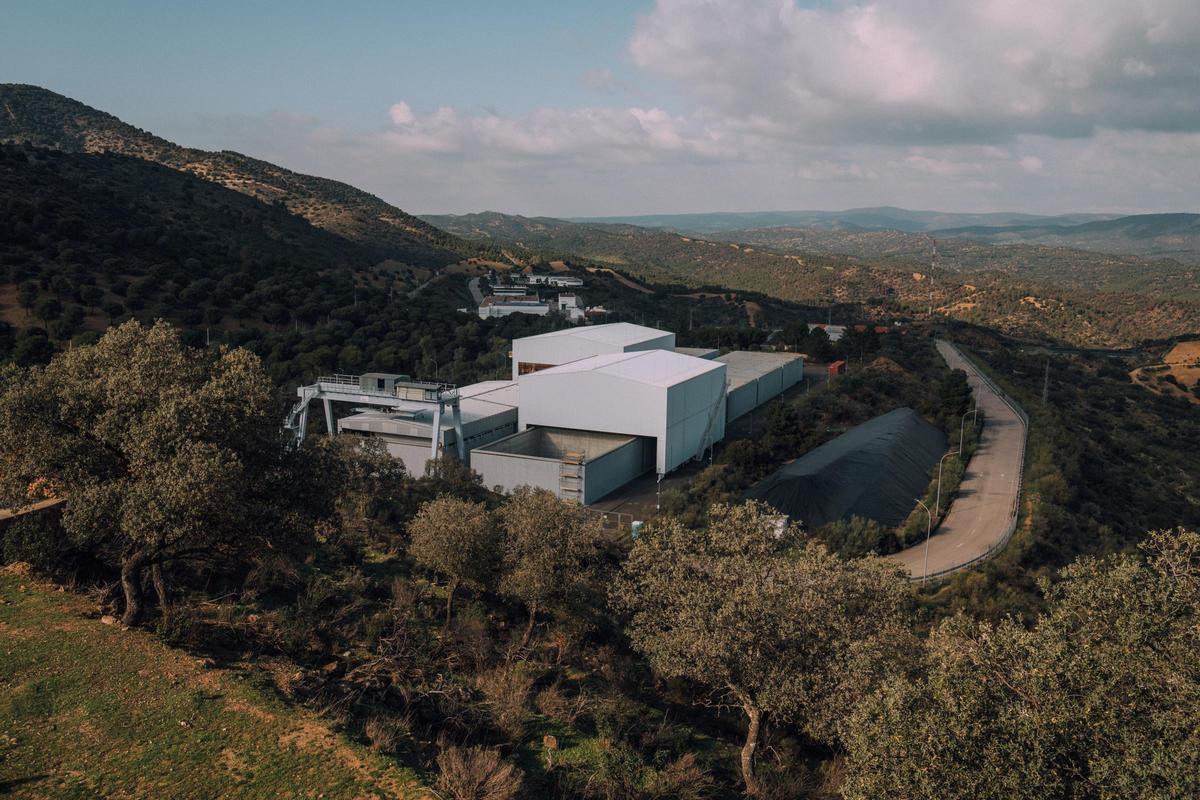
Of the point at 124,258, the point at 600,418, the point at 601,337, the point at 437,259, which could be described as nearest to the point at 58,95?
the point at 437,259

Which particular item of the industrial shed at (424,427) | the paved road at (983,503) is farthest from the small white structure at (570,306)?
the paved road at (983,503)

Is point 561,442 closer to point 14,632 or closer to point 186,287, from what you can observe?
point 14,632

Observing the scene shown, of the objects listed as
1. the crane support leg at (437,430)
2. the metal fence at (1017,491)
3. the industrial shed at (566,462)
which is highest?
the crane support leg at (437,430)

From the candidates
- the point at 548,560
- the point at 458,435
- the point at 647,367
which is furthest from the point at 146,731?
the point at 647,367

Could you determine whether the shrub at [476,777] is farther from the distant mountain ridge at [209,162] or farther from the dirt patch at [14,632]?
the distant mountain ridge at [209,162]

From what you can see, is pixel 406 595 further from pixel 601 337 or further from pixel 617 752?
pixel 601 337

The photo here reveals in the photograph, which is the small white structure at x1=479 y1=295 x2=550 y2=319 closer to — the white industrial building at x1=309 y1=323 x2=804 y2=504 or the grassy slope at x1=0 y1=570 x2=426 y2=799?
the white industrial building at x1=309 y1=323 x2=804 y2=504
